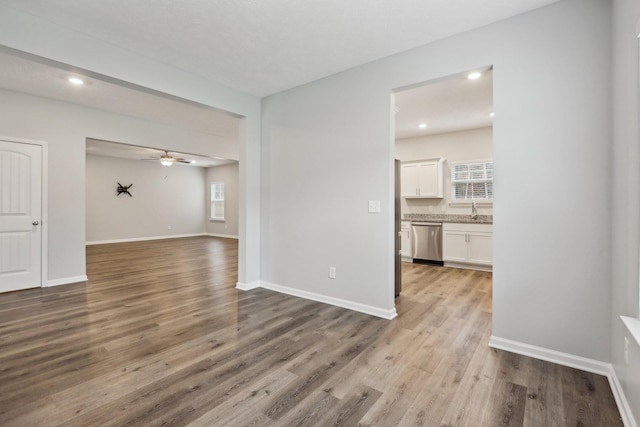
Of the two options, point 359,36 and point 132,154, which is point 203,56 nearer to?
point 359,36

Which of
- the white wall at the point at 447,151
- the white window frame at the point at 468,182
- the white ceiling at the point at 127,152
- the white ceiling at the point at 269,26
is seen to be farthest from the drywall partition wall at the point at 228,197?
the white ceiling at the point at 269,26

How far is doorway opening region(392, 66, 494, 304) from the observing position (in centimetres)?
532

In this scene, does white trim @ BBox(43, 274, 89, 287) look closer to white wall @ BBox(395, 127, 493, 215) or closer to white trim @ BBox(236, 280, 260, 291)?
white trim @ BBox(236, 280, 260, 291)

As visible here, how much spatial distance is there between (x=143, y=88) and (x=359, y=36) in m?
2.33

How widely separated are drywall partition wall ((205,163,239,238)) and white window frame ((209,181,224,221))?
170 millimetres

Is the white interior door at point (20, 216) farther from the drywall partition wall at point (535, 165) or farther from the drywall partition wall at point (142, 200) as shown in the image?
the drywall partition wall at point (142, 200)

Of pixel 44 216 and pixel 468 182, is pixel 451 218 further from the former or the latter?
pixel 44 216

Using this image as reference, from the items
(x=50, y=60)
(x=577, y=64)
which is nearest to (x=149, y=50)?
(x=50, y=60)

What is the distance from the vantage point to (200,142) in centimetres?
673

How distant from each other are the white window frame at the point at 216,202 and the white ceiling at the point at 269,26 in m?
8.36

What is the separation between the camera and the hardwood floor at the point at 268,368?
172 cm

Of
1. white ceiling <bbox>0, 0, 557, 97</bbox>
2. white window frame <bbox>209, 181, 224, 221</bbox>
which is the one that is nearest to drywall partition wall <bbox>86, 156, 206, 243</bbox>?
white window frame <bbox>209, 181, 224, 221</bbox>

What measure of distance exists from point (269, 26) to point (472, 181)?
5020mm

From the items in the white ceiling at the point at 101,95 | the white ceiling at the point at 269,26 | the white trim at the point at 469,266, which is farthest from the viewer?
the white trim at the point at 469,266
